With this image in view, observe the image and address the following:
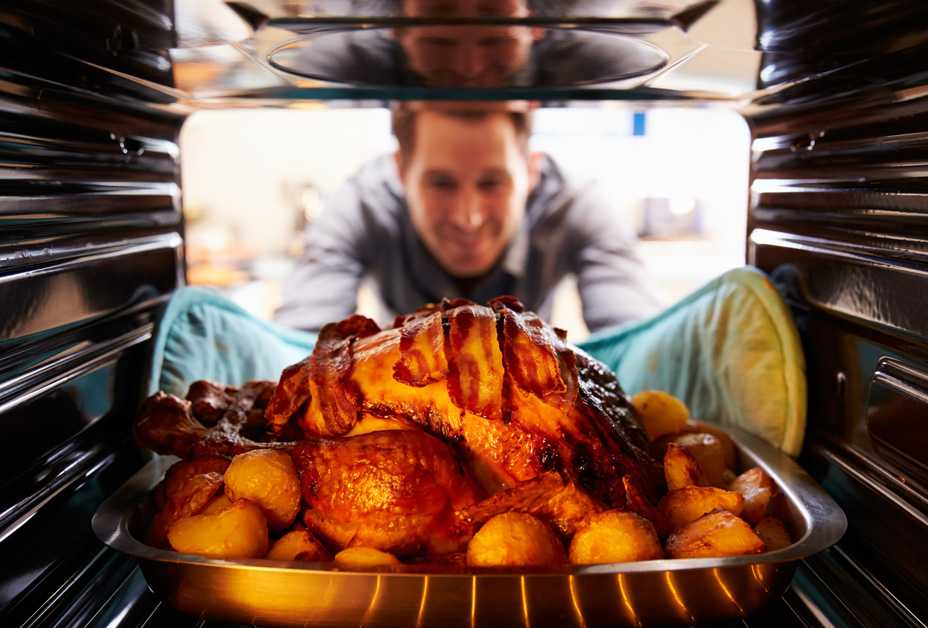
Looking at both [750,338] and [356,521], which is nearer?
[356,521]

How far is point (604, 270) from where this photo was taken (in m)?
2.93

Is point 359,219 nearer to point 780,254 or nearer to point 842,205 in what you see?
point 780,254

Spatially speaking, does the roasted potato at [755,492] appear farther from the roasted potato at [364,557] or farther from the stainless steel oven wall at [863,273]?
the roasted potato at [364,557]

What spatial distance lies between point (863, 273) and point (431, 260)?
161 centimetres

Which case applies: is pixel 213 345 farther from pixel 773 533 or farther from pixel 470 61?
pixel 773 533

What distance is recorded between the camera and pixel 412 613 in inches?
33.1

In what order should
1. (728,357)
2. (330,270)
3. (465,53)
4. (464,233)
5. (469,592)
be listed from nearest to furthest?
(469,592)
(465,53)
(728,357)
(464,233)
(330,270)

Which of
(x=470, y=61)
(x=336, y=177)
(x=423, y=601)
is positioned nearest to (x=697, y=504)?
(x=423, y=601)

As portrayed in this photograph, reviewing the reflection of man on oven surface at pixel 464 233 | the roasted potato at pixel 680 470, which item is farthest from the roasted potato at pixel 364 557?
the reflection of man on oven surface at pixel 464 233

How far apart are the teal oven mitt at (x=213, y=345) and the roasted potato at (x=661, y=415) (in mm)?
781

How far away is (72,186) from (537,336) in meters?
0.68

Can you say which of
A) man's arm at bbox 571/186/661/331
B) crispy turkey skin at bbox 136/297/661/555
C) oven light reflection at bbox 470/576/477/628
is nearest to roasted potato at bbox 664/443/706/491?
crispy turkey skin at bbox 136/297/661/555

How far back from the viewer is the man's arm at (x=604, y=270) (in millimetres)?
2883

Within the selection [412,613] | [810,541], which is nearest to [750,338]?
[810,541]
